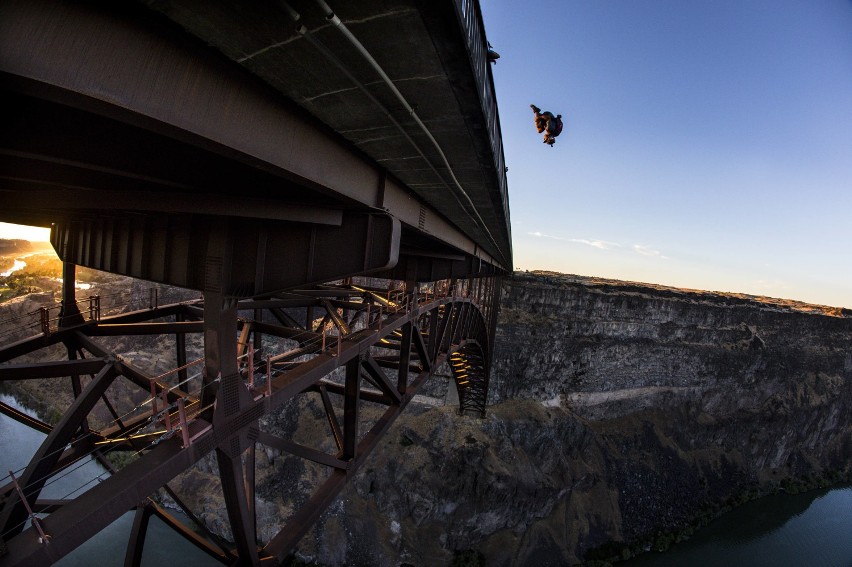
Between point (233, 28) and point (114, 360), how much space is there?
5986mm

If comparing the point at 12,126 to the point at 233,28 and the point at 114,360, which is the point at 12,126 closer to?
the point at 233,28

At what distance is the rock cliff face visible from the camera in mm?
25781

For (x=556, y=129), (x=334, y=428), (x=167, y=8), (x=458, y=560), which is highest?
(x=556, y=129)

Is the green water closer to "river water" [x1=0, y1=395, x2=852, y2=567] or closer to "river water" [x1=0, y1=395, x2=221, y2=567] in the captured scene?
"river water" [x1=0, y1=395, x2=852, y2=567]

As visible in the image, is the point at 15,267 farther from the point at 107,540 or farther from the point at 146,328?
the point at 146,328

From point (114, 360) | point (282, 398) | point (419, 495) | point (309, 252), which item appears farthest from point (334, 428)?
point (419, 495)

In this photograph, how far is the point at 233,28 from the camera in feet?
6.77

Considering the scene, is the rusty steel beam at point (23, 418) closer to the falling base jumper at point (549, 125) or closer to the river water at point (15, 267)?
the falling base jumper at point (549, 125)

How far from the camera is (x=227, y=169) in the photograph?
3.42m

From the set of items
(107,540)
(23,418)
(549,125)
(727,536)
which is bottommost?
(727,536)

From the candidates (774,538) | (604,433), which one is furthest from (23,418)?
(774,538)

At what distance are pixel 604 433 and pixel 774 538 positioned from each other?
1698 centimetres

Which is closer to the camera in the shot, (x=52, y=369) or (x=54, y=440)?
(x=54, y=440)

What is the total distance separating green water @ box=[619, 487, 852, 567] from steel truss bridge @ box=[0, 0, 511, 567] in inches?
1354
